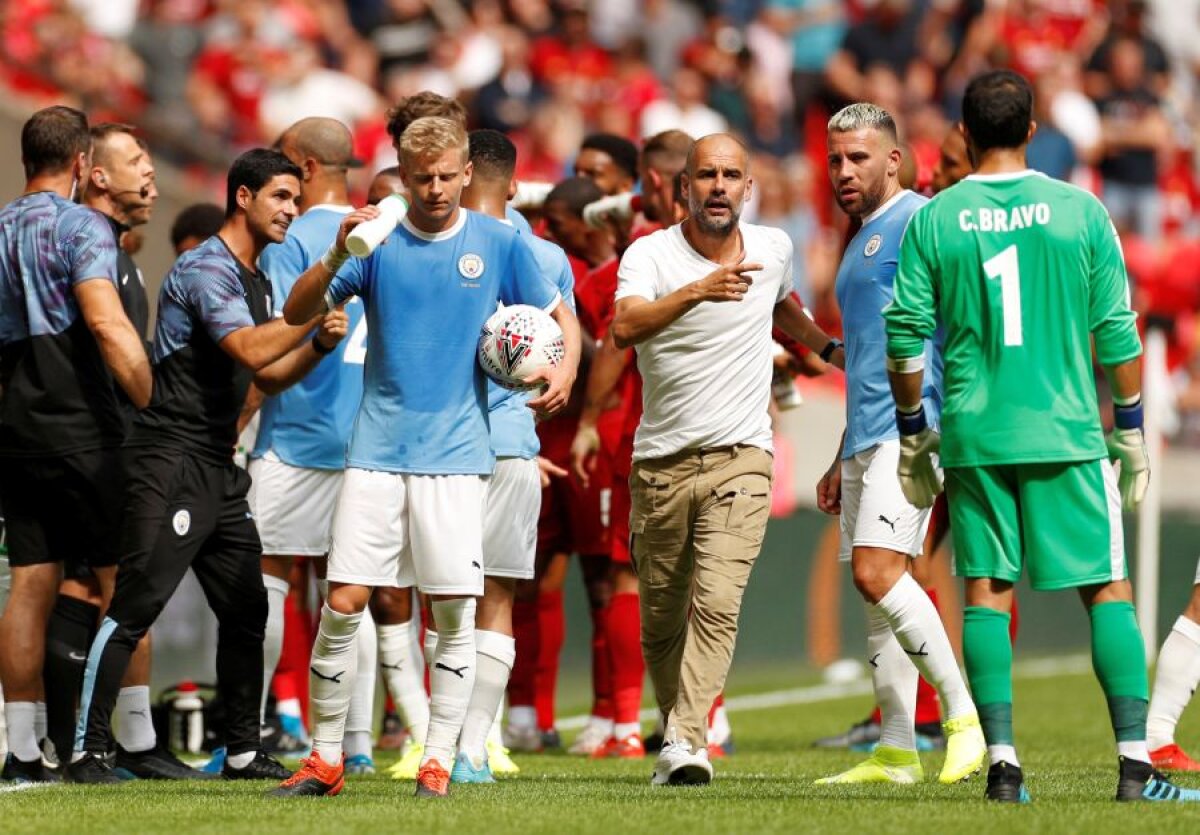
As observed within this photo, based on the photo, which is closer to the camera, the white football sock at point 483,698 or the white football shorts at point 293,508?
the white football sock at point 483,698

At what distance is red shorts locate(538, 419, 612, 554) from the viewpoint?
10.8 m

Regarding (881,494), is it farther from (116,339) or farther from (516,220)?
(116,339)

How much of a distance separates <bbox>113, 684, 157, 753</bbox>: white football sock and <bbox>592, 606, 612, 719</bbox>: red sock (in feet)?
8.43

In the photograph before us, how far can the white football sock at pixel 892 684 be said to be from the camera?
8562 millimetres

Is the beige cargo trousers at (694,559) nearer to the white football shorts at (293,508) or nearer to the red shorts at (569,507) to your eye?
the white football shorts at (293,508)

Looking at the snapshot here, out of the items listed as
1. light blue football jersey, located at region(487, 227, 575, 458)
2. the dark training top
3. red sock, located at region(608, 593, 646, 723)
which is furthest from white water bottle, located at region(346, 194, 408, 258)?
red sock, located at region(608, 593, 646, 723)

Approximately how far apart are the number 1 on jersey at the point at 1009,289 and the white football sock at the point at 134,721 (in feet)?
13.2

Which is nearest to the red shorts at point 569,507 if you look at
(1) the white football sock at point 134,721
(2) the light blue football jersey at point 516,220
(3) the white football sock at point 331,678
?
(2) the light blue football jersey at point 516,220

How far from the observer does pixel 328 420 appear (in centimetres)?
974

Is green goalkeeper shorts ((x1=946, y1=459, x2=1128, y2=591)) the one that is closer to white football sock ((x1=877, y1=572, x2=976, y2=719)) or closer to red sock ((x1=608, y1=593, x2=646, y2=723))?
white football sock ((x1=877, y1=572, x2=976, y2=719))

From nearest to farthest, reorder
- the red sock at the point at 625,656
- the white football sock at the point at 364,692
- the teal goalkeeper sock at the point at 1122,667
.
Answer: the teal goalkeeper sock at the point at 1122,667 < the white football sock at the point at 364,692 < the red sock at the point at 625,656

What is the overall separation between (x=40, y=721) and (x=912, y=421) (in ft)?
13.2

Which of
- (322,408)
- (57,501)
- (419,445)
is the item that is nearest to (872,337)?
(419,445)

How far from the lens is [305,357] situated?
316 inches
